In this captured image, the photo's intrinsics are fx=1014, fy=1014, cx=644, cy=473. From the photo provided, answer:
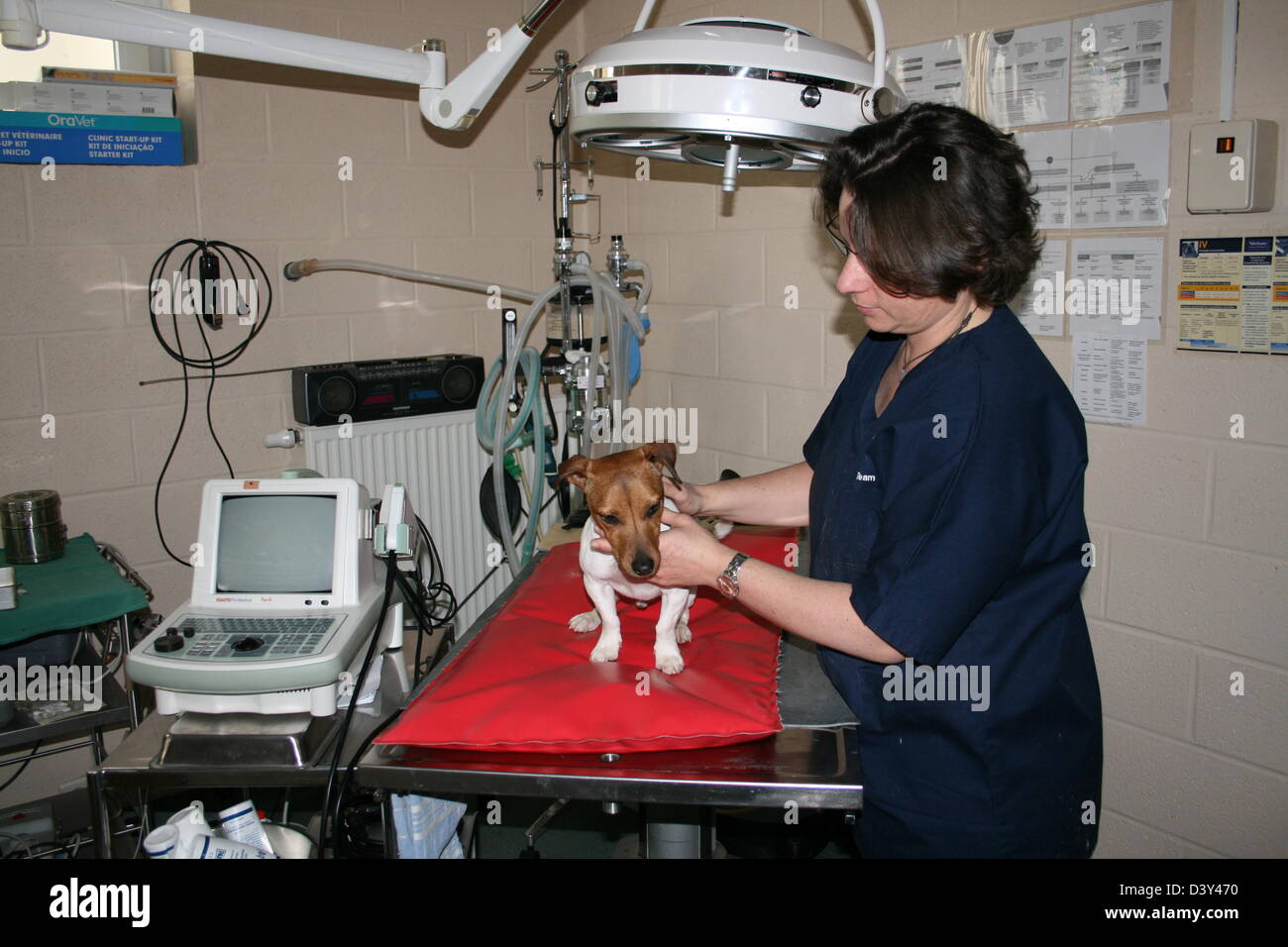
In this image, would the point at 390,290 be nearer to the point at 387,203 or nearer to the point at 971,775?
the point at 387,203

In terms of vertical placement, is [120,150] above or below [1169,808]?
above

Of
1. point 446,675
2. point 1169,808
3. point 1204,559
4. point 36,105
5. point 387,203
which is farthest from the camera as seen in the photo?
point 387,203

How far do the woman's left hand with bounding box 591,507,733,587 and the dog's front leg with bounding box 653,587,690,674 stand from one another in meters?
0.10

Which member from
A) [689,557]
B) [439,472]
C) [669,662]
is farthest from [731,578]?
[439,472]

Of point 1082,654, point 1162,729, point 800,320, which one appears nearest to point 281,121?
point 800,320

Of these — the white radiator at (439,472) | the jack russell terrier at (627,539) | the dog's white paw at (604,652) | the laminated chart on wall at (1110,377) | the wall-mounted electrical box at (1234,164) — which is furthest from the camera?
the white radiator at (439,472)

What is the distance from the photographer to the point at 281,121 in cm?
293

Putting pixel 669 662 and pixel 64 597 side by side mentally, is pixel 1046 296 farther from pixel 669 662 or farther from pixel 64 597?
pixel 64 597

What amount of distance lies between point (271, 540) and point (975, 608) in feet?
3.91

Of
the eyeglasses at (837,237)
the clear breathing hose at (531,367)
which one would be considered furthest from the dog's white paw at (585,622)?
the clear breathing hose at (531,367)

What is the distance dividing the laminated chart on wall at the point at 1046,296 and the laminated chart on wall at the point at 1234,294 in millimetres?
251

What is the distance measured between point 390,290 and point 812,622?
7.28 ft

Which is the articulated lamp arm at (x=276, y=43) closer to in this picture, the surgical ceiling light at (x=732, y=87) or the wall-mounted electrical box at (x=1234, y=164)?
the surgical ceiling light at (x=732, y=87)

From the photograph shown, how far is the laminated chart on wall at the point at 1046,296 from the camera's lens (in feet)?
7.33
